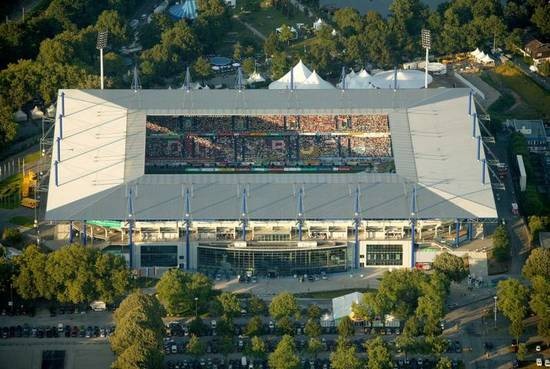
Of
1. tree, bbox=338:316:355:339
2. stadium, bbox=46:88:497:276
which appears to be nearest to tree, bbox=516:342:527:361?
tree, bbox=338:316:355:339

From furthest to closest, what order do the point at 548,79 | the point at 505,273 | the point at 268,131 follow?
the point at 548,79
the point at 268,131
the point at 505,273

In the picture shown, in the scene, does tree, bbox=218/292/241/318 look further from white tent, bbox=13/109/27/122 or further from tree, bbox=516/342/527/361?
white tent, bbox=13/109/27/122

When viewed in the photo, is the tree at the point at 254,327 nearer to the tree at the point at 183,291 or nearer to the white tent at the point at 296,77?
the tree at the point at 183,291

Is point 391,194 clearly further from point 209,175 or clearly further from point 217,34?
point 217,34

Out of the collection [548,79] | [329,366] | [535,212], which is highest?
[548,79]

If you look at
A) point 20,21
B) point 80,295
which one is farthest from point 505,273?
point 20,21

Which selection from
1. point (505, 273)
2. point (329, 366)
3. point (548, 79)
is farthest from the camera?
point (548, 79)
